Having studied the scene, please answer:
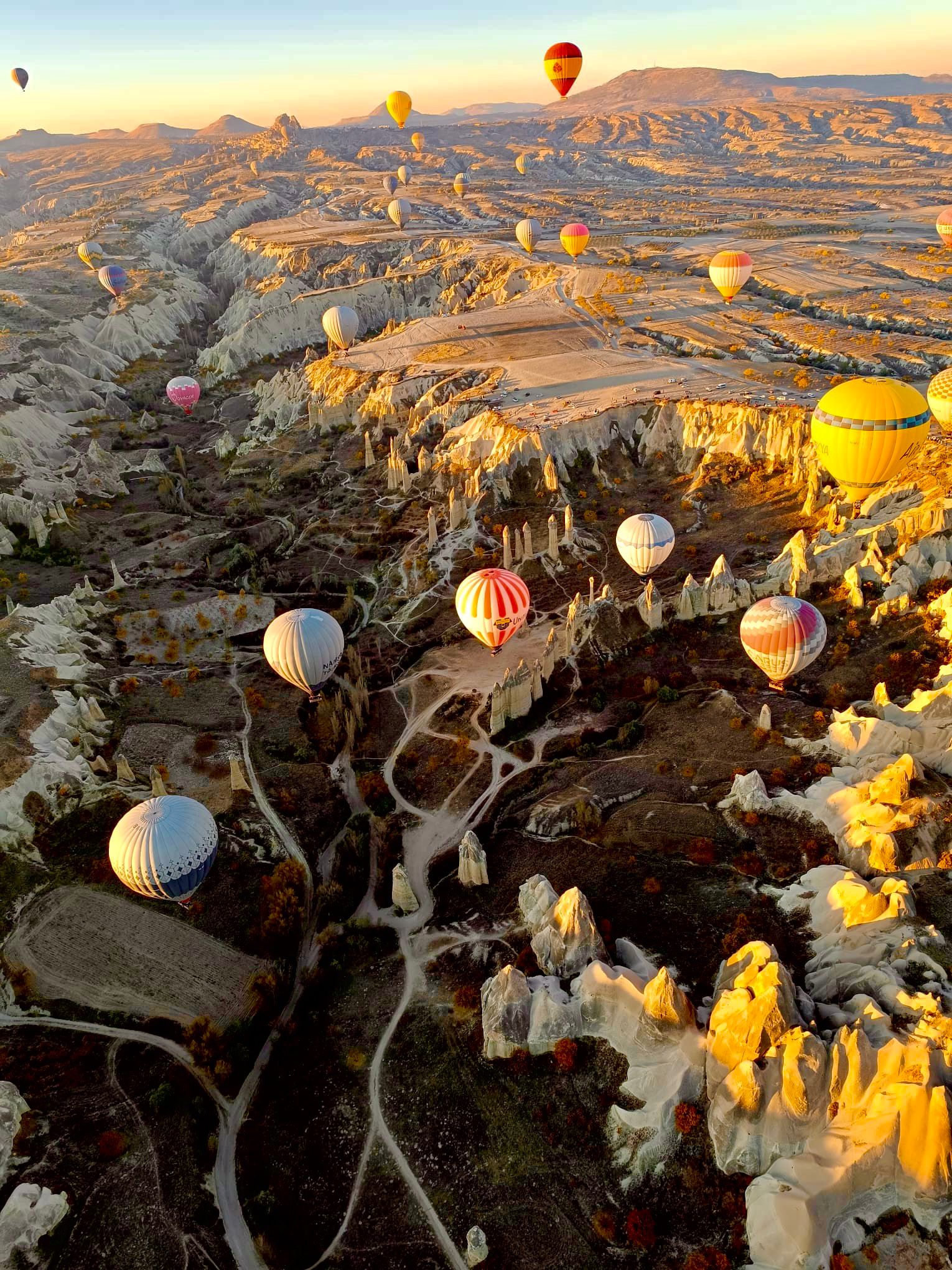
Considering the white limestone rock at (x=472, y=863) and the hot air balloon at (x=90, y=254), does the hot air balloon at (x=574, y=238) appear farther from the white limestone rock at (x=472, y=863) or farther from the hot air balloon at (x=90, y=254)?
the white limestone rock at (x=472, y=863)

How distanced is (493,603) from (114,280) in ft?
394

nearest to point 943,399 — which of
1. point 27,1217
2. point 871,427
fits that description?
point 871,427

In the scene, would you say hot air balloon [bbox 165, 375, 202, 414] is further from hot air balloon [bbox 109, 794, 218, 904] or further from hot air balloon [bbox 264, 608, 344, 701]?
hot air balloon [bbox 109, 794, 218, 904]

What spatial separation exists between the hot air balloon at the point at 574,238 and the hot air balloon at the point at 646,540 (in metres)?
77.8

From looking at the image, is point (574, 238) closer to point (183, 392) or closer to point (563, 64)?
point (563, 64)

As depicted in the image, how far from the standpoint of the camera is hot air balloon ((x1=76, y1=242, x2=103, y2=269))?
145500 mm

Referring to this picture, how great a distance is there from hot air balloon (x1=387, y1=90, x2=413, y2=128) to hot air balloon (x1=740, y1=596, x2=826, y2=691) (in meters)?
142

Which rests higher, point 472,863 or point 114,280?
point 114,280

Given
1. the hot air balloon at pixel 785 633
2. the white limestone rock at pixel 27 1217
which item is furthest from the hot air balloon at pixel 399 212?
the white limestone rock at pixel 27 1217

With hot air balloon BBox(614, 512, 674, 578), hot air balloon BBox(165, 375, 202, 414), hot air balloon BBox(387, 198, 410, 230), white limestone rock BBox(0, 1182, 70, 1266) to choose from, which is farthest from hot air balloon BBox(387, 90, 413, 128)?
white limestone rock BBox(0, 1182, 70, 1266)

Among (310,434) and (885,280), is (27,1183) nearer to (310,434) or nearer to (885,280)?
(310,434)

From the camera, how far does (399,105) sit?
143875mm

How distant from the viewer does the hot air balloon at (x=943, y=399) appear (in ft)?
155

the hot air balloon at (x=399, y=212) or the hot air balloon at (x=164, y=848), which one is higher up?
the hot air balloon at (x=399, y=212)
